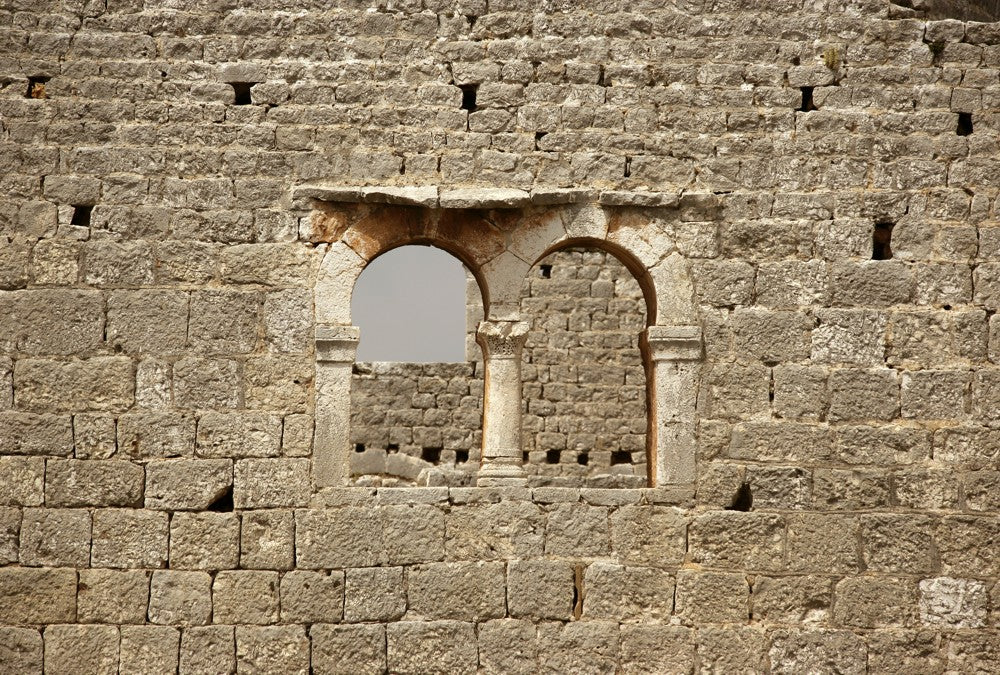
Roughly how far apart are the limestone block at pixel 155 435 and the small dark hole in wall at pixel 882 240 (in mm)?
4713

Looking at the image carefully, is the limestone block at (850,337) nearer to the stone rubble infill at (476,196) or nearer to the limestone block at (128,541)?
the stone rubble infill at (476,196)

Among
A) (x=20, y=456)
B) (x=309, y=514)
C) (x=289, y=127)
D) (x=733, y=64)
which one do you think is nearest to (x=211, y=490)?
(x=309, y=514)

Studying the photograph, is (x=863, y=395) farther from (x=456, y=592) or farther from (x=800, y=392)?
(x=456, y=592)

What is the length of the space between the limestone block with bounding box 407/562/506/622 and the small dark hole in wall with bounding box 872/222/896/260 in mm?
3337

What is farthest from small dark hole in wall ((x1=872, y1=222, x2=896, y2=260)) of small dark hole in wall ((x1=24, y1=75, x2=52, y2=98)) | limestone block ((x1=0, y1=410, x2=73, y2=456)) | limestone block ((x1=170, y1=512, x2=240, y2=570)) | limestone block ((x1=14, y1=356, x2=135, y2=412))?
small dark hole in wall ((x1=24, y1=75, x2=52, y2=98))

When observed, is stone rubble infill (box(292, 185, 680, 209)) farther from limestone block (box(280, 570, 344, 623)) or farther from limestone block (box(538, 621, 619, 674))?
limestone block (box(538, 621, 619, 674))

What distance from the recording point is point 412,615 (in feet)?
24.2

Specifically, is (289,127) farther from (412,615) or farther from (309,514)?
(412,615)

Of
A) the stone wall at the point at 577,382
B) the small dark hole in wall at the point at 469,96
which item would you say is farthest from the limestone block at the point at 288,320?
the stone wall at the point at 577,382

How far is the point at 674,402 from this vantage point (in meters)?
7.61

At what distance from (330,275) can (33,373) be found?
6.68 ft

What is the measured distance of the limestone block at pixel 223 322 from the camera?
24.8ft

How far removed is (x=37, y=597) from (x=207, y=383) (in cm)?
172

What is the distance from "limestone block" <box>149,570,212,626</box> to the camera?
23.9 feet
